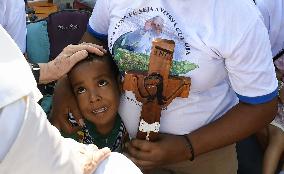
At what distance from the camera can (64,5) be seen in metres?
4.77

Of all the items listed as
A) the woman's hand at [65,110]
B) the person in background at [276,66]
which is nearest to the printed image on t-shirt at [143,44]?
the woman's hand at [65,110]

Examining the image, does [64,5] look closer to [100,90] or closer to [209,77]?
[100,90]

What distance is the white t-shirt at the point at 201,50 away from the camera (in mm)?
1303

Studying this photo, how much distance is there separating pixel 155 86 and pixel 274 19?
970mm

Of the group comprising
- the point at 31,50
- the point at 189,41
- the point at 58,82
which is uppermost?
the point at 189,41

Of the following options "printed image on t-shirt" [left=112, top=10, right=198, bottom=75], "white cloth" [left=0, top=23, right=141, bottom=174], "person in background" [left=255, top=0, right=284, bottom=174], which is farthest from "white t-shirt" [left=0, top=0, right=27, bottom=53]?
"white cloth" [left=0, top=23, right=141, bottom=174]

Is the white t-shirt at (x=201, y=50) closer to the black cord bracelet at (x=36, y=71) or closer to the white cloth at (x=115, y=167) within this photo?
the black cord bracelet at (x=36, y=71)

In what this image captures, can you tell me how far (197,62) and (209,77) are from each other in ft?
0.24

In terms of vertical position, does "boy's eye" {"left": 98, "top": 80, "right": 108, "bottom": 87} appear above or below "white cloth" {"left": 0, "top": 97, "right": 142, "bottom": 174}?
below

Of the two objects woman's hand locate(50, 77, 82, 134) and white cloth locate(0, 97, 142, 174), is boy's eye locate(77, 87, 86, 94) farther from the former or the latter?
white cloth locate(0, 97, 142, 174)

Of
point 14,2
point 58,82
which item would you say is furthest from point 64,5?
point 58,82

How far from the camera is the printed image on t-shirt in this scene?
1.36m

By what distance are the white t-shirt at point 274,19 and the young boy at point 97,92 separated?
0.83 metres

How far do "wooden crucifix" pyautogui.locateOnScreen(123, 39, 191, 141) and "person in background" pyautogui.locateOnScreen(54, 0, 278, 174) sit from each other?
27 mm
